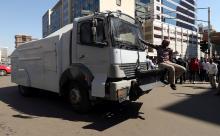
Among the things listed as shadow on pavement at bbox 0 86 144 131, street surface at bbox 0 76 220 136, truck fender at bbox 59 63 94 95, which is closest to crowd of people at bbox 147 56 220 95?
street surface at bbox 0 76 220 136

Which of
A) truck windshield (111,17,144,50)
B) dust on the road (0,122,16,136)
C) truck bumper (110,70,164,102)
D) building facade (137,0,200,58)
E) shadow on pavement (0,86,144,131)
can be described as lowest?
dust on the road (0,122,16,136)

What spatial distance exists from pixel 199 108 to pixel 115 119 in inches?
128

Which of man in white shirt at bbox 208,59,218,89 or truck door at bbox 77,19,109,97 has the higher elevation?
truck door at bbox 77,19,109,97

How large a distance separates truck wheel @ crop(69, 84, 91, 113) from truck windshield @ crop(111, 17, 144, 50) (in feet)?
5.71

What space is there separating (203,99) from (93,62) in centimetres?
572

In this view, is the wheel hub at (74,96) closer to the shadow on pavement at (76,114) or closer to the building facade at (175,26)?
the shadow on pavement at (76,114)

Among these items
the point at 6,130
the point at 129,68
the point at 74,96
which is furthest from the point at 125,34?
the point at 6,130

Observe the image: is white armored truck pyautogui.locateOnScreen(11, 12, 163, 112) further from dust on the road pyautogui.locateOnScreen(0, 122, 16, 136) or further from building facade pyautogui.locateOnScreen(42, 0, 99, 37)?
building facade pyautogui.locateOnScreen(42, 0, 99, 37)

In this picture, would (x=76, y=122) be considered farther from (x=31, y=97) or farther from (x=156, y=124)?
(x=31, y=97)

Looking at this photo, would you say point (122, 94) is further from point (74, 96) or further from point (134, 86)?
point (74, 96)

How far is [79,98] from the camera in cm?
819

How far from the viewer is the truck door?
7.35m

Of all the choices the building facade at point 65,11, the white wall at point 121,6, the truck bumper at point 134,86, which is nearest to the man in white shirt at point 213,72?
the truck bumper at point 134,86

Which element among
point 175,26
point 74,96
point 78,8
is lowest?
point 74,96
